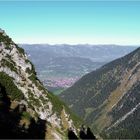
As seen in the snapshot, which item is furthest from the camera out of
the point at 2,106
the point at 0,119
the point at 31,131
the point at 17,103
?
the point at 17,103

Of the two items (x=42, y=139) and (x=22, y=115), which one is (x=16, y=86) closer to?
(x=22, y=115)

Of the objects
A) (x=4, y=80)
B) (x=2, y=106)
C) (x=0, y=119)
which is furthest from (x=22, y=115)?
(x=4, y=80)

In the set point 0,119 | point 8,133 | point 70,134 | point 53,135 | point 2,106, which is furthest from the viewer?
point 70,134

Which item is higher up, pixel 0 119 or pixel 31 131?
pixel 0 119

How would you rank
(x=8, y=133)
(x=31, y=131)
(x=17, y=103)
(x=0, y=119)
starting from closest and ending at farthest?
(x=8, y=133), (x=0, y=119), (x=31, y=131), (x=17, y=103)

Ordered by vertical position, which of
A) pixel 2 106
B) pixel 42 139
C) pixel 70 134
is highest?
pixel 2 106

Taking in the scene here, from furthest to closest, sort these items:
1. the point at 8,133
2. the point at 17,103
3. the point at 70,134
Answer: the point at 70,134 → the point at 17,103 → the point at 8,133

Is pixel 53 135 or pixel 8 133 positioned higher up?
pixel 8 133

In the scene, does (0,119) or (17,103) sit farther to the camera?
(17,103)

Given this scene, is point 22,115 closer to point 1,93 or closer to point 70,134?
point 1,93
